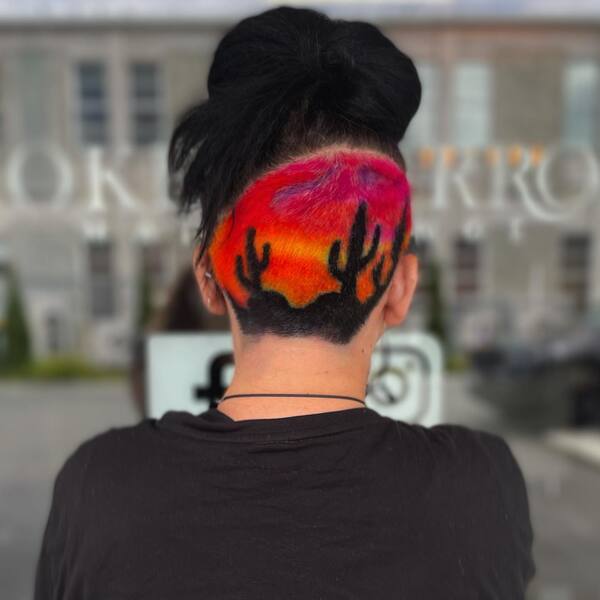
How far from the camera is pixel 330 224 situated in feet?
2.64

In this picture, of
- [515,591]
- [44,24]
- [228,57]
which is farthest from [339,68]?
[44,24]

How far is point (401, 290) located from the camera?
3.08 ft

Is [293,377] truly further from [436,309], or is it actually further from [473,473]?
[436,309]

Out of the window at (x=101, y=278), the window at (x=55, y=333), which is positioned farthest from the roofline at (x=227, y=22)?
the window at (x=55, y=333)

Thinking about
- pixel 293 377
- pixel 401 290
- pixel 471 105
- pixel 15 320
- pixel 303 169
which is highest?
pixel 471 105

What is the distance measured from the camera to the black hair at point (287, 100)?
78 cm

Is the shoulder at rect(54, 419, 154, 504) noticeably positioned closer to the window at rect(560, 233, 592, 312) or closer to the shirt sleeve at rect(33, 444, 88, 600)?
the shirt sleeve at rect(33, 444, 88, 600)

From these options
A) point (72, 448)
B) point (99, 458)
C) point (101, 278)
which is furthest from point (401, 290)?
point (72, 448)

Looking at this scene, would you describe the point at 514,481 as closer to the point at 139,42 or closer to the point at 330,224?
the point at 330,224

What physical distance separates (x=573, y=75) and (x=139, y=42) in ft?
5.10

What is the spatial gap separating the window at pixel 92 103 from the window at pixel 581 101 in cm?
163

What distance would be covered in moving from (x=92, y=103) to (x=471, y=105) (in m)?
1.33

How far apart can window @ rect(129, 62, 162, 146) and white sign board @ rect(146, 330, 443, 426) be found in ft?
2.39

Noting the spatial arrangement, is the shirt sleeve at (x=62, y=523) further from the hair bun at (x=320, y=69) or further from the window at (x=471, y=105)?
the window at (x=471, y=105)
